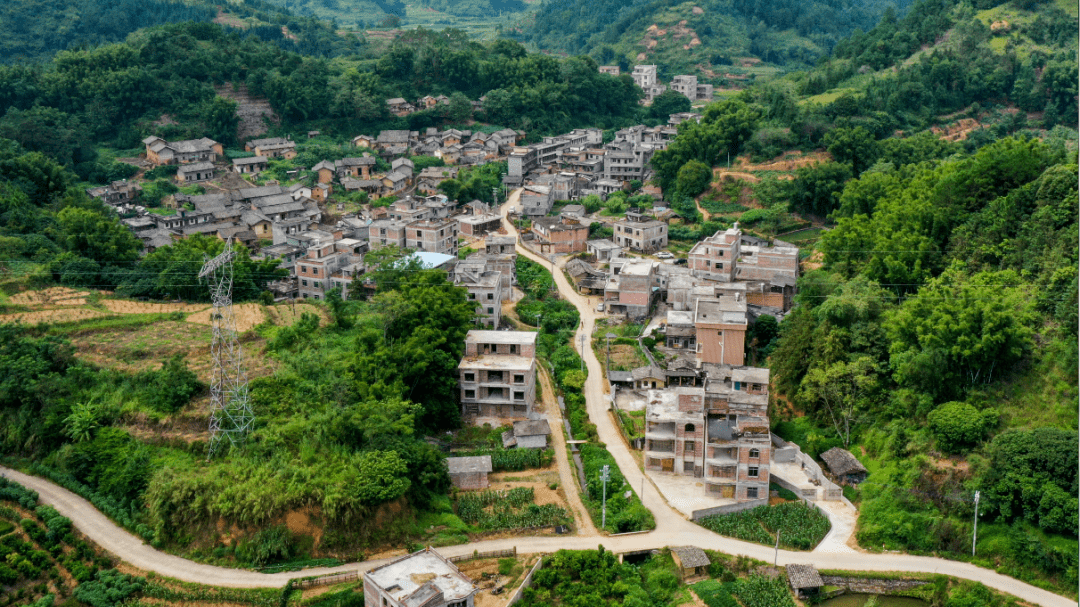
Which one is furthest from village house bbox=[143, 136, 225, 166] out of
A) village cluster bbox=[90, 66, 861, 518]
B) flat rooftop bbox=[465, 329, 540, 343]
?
flat rooftop bbox=[465, 329, 540, 343]

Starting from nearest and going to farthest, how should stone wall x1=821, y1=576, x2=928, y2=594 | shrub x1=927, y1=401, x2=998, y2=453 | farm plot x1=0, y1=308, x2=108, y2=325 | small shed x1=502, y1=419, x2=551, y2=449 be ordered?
stone wall x1=821, y1=576, x2=928, y2=594
shrub x1=927, y1=401, x2=998, y2=453
small shed x1=502, y1=419, x2=551, y2=449
farm plot x1=0, y1=308, x2=108, y2=325

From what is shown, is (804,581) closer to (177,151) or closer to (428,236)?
(428,236)

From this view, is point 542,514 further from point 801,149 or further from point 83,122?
point 83,122

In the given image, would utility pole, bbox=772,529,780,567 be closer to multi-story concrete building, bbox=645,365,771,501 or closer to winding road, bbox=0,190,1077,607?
Answer: winding road, bbox=0,190,1077,607

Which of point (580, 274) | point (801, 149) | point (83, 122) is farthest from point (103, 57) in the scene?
point (801, 149)

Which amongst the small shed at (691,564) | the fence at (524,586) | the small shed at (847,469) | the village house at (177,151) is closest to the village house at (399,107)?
the village house at (177,151)

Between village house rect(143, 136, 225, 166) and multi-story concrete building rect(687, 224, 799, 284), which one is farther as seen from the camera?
village house rect(143, 136, 225, 166)

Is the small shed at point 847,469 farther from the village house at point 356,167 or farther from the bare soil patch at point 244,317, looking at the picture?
the village house at point 356,167
